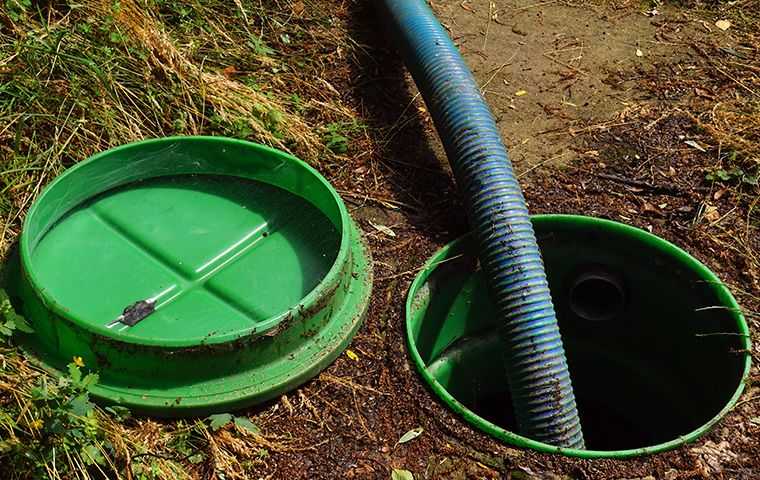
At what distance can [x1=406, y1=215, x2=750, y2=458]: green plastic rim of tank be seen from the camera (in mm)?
3402

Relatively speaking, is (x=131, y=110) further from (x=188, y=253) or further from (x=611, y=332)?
(x=611, y=332)

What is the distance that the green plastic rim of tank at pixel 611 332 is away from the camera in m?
3.40

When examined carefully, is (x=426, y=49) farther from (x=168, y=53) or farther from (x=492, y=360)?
(x=492, y=360)

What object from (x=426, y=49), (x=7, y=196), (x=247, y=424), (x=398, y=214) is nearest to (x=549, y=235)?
(x=398, y=214)

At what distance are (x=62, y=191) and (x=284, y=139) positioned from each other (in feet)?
3.11

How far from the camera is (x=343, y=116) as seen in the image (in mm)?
3992

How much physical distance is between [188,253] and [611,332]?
1.88m

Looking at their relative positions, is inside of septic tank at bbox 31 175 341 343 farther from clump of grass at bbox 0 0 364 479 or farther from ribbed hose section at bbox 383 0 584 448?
ribbed hose section at bbox 383 0 584 448

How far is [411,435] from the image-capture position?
2.82 metres

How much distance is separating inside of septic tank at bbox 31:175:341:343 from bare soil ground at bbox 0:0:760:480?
29 centimetres

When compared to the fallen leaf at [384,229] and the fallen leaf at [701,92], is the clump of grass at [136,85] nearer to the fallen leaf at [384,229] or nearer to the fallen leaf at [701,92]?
the fallen leaf at [384,229]

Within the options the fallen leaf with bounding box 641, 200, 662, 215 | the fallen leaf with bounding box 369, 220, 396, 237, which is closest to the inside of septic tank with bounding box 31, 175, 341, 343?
the fallen leaf with bounding box 369, 220, 396, 237

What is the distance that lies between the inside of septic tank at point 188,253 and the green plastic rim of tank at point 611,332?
50 cm

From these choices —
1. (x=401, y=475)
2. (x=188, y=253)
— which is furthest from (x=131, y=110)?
(x=401, y=475)
